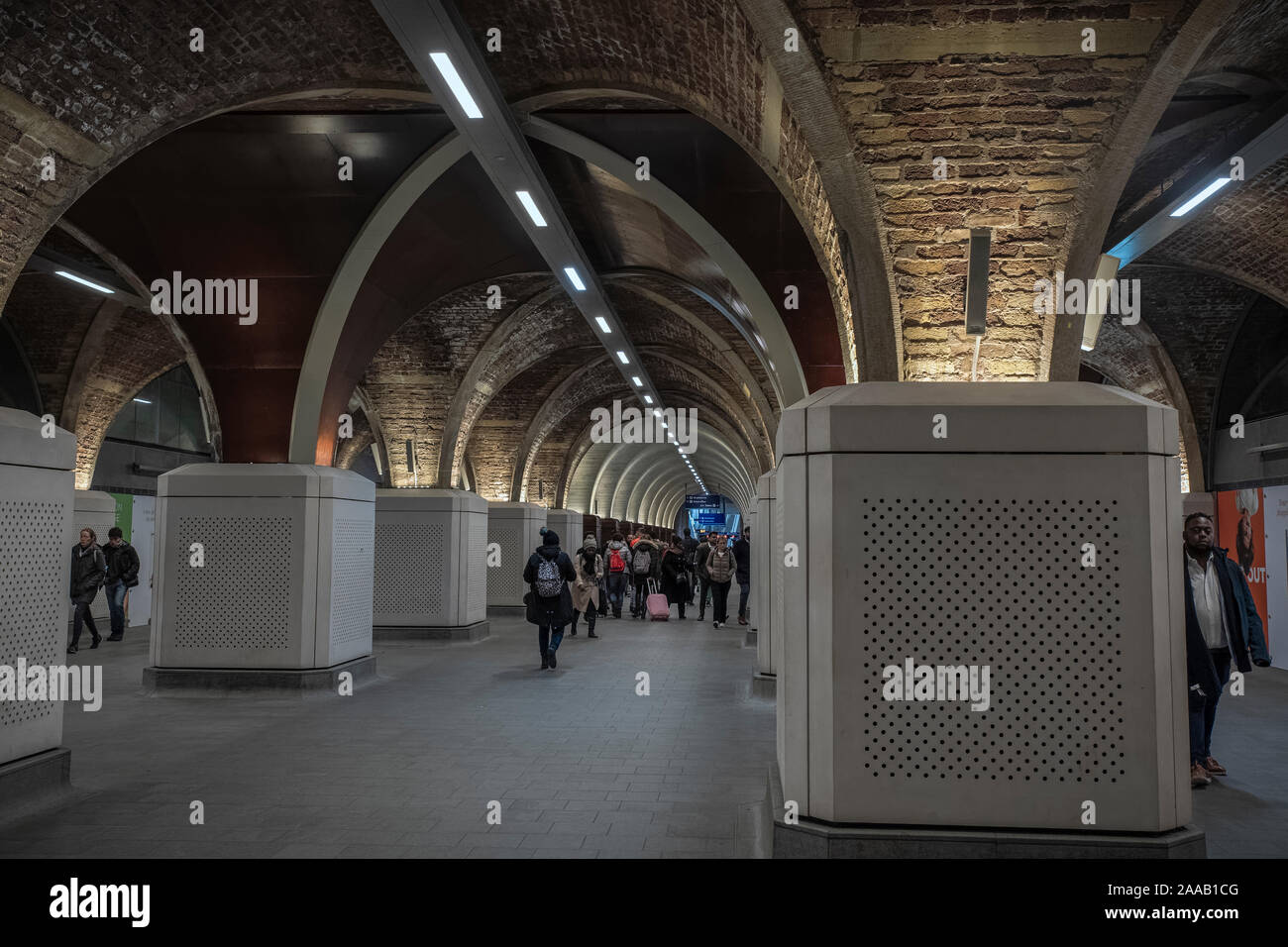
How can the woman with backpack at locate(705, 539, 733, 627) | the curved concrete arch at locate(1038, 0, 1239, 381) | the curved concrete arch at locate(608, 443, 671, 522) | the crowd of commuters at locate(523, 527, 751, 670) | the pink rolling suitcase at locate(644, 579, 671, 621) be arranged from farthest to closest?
the curved concrete arch at locate(608, 443, 671, 522) → the pink rolling suitcase at locate(644, 579, 671, 621) → the woman with backpack at locate(705, 539, 733, 627) → the crowd of commuters at locate(523, 527, 751, 670) → the curved concrete arch at locate(1038, 0, 1239, 381)

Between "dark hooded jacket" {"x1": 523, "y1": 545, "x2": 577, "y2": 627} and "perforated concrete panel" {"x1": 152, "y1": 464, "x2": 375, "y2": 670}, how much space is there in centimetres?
250

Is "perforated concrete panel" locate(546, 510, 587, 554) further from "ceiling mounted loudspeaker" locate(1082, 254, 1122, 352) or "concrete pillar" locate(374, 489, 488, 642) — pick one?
"ceiling mounted loudspeaker" locate(1082, 254, 1122, 352)

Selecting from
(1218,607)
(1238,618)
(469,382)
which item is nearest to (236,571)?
(469,382)

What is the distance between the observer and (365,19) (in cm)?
745

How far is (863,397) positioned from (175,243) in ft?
28.8

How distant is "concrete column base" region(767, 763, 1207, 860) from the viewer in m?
3.99

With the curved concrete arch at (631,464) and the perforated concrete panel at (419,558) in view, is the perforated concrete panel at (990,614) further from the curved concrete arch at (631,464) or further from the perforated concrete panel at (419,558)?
the curved concrete arch at (631,464)

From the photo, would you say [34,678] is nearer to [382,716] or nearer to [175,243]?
[382,716]

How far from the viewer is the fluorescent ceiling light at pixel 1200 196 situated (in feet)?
30.3

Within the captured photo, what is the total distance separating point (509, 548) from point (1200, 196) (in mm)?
14844

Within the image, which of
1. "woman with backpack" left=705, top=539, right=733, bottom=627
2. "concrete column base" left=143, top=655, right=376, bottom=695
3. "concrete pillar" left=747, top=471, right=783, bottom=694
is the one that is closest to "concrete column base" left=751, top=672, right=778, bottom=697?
"concrete pillar" left=747, top=471, right=783, bottom=694

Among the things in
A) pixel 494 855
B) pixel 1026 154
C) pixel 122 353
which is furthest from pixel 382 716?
pixel 122 353

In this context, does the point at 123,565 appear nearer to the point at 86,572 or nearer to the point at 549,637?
the point at 86,572

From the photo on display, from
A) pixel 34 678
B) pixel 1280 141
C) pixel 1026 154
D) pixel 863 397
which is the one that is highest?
pixel 1280 141
